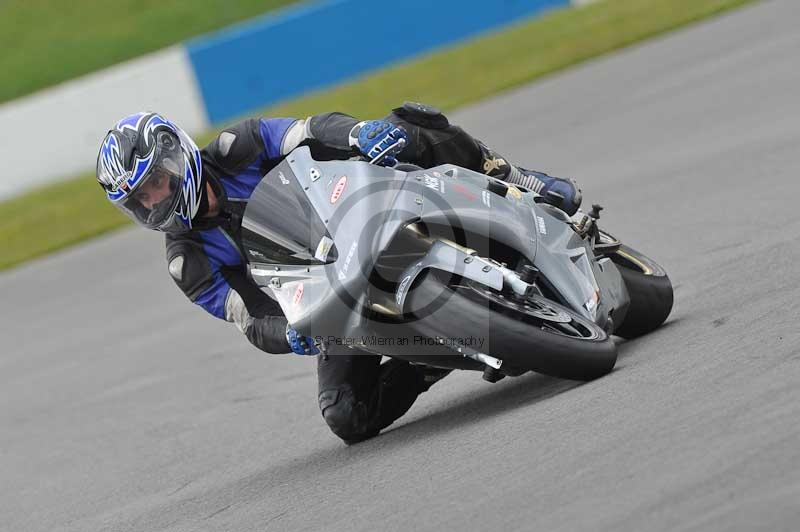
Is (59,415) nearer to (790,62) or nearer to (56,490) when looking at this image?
(56,490)

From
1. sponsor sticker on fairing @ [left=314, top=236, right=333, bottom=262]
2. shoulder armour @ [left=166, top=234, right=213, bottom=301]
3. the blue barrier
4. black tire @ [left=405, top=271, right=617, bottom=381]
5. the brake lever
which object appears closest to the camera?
black tire @ [left=405, top=271, right=617, bottom=381]

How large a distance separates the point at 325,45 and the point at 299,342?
546 inches

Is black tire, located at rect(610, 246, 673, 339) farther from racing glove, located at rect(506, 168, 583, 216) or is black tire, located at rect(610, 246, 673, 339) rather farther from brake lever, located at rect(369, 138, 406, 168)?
brake lever, located at rect(369, 138, 406, 168)

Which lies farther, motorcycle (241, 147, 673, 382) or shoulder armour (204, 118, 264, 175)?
shoulder armour (204, 118, 264, 175)

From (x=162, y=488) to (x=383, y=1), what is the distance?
43.4 ft

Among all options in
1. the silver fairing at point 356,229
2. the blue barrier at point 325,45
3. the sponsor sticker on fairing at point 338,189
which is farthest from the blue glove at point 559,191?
the blue barrier at point 325,45

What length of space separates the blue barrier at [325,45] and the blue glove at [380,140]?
13.5 m

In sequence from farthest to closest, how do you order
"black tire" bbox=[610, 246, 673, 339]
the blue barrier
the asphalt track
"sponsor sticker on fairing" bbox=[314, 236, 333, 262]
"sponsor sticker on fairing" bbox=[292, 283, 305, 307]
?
the blue barrier → "black tire" bbox=[610, 246, 673, 339] → "sponsor sticker on fairing" bbox=[292, 283, 305, 307] → "sponsor sticker on fairing" bbox=[314, 236, 333, 262] → the asphalt track

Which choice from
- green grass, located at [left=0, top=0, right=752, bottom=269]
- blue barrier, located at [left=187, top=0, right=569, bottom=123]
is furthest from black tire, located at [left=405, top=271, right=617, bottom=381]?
blue barrier, located at [left=187, top=0, right=569, bottom=123]

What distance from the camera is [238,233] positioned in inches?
224

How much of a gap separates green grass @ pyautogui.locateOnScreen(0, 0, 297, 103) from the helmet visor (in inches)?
682

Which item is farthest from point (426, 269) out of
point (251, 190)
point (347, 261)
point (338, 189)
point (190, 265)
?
point (190, 265)

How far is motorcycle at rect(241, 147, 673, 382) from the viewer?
4910 mm

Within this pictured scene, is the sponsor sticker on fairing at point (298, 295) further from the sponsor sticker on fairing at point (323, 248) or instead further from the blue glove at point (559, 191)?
the blue glove at point (559, 191)
